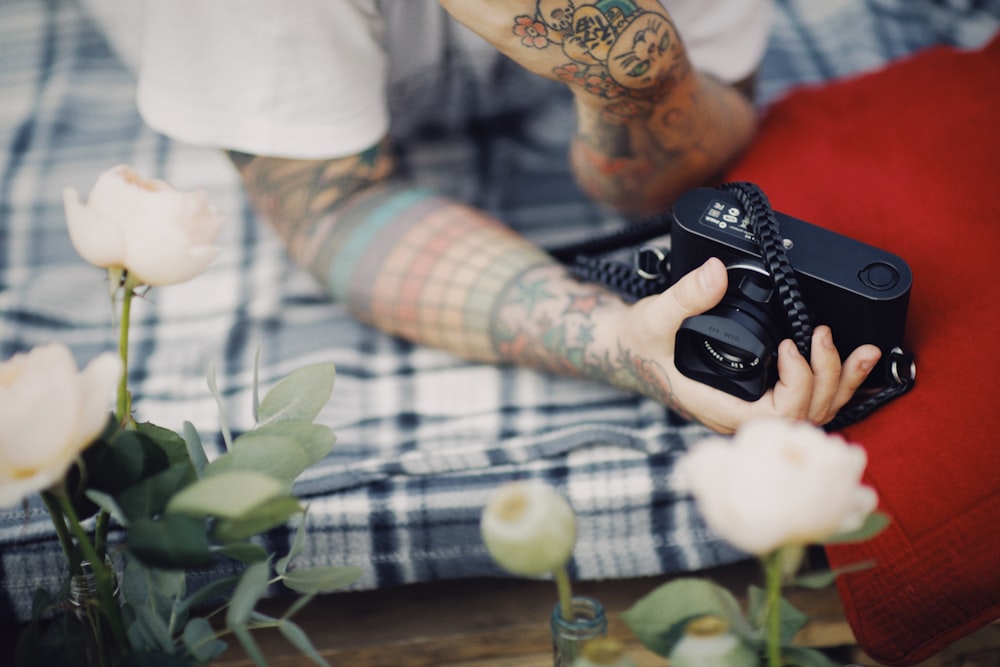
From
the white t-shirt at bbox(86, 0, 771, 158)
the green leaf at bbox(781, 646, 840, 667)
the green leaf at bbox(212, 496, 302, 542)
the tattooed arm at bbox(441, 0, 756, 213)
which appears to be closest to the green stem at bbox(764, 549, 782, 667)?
the green leaf at bbox(781, 646, 840, 667)

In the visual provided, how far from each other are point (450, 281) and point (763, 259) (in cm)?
33

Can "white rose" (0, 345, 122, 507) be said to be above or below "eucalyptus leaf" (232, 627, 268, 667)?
above

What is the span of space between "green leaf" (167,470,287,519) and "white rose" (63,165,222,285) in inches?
3.9

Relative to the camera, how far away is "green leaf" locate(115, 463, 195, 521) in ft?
1.23

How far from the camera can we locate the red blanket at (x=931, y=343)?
0.58 meters

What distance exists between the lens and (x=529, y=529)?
1.03ft

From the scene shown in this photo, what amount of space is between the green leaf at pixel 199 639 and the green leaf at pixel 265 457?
70 millimetres

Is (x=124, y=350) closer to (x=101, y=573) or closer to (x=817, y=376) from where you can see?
(x=101, y=573)

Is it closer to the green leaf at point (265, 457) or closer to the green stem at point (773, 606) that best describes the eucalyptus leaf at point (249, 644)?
the green leaf at point (265, 457)

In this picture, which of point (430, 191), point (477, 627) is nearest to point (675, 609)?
point (477, 627)

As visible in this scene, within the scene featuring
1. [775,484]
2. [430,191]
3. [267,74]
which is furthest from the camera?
[430,191]

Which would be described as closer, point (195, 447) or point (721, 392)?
point (195, 447)

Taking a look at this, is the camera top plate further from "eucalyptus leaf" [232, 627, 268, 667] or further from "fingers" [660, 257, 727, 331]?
"eucalyptus leaf" [232, 627, 268, 667]

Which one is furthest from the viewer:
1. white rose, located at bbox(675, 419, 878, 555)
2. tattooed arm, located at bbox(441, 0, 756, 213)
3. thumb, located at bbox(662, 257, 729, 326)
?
tattooed arm, located at bbox(441, 0, 756, 213)
